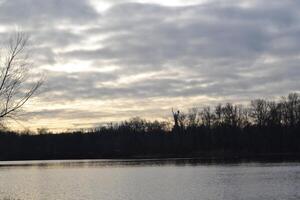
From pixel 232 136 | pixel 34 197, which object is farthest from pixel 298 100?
pixel 34 197

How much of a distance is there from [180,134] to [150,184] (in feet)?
310

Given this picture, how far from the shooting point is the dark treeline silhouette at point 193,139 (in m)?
121

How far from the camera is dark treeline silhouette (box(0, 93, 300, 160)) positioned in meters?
121

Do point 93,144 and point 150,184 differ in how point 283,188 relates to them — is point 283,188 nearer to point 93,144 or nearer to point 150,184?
point 150,184

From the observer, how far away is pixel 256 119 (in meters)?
132

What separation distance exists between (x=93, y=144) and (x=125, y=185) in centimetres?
11735

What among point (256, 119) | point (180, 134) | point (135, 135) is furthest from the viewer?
point (135, 135)

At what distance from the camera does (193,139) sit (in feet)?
446

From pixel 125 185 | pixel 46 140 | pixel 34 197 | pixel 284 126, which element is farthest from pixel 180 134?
pixel 34 197

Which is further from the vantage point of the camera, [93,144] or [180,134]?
[93,144]

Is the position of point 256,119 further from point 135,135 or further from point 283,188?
point 283,188

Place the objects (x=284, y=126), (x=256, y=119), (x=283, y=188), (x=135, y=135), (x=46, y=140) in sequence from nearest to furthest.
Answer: (x=283, y=188) < (x=284, y=126) < (x=256, y=119) < (x=135, y=135) < (x=46, y=140)

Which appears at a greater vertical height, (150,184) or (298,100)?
(298,100)

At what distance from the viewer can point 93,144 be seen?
164m
